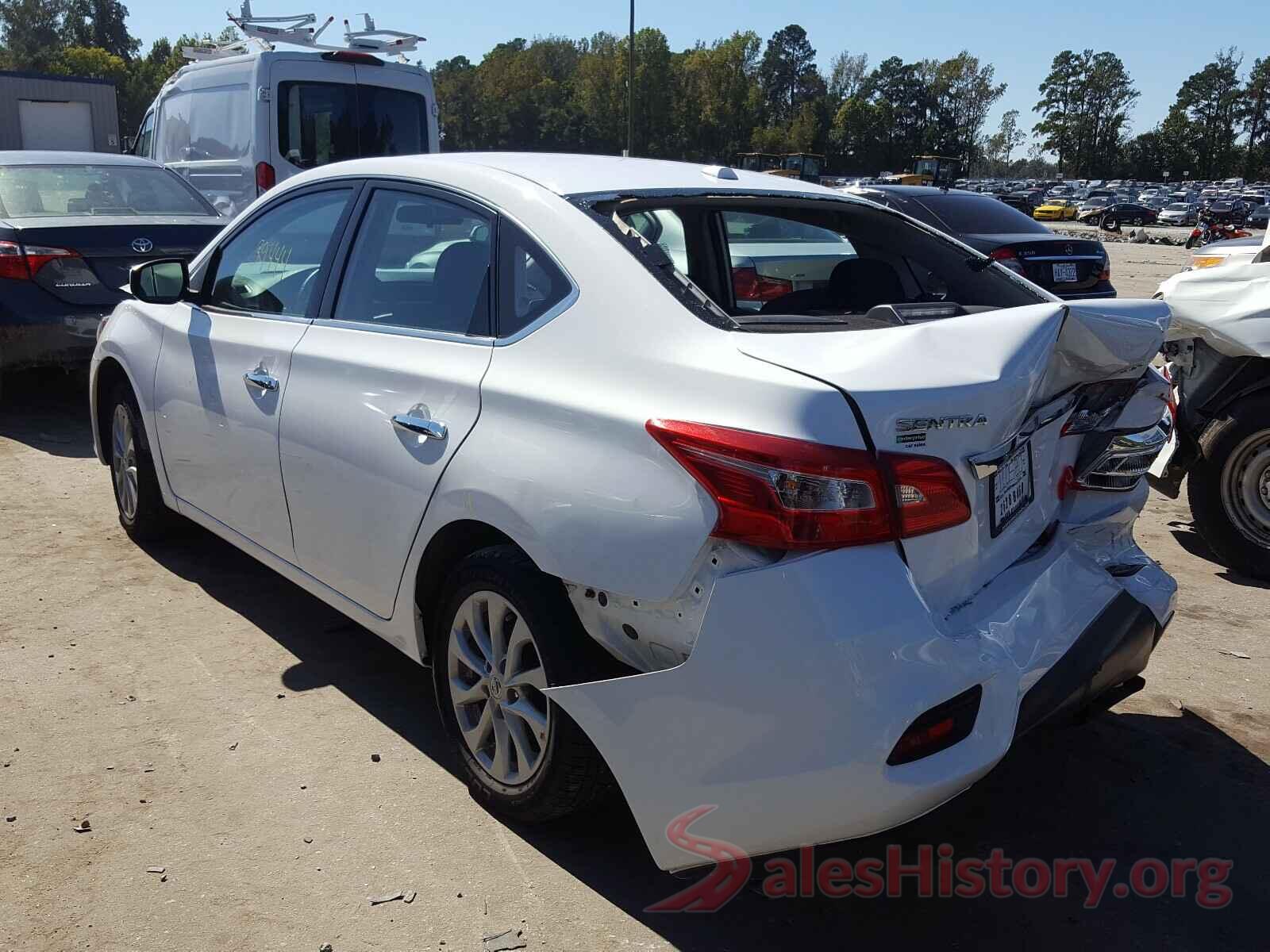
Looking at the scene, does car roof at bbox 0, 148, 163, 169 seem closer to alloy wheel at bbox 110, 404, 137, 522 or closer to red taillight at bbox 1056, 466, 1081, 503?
alloy wheel at bbox 110, 404, 137, 522

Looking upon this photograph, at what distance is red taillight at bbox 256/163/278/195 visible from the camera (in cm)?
1007

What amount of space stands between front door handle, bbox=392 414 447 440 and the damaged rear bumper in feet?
2.72

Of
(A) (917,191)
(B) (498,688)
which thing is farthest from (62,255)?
(A) (917,191)

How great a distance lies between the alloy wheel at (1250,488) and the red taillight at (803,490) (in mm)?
3560

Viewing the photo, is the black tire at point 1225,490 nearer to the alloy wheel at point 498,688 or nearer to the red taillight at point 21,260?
the alloy wheel at point 498,688

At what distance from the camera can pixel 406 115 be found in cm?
1088

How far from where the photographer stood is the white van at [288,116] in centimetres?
1008

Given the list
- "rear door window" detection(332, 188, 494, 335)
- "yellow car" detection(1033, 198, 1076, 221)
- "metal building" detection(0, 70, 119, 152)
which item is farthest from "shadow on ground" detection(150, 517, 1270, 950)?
"yellow car" detection(1033, 198, 1076, 221)

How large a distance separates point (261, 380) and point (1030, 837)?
8.82 feet

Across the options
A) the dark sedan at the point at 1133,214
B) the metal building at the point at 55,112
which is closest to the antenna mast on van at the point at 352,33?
the metal building at the point at 55,112

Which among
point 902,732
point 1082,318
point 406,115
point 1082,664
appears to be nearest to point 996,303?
point 1082,318

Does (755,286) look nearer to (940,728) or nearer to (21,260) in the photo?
(940,728)

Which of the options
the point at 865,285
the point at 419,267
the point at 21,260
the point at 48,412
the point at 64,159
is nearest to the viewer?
the point at 419,267

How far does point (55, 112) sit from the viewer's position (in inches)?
1527
